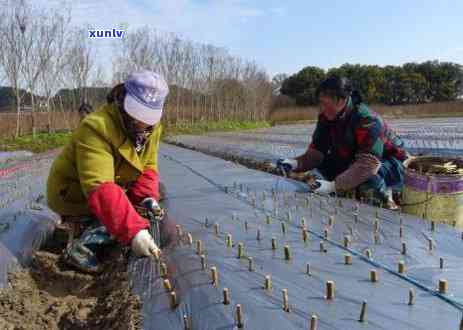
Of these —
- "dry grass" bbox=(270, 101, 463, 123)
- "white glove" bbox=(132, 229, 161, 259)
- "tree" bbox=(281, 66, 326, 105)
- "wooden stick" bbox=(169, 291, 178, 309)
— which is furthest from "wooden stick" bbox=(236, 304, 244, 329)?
"tree" bbox=(281, 66, 326, 105)

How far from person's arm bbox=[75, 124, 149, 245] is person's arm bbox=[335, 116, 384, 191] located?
1.97 m

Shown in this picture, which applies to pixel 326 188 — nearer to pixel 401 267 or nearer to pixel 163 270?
pixel 401 267

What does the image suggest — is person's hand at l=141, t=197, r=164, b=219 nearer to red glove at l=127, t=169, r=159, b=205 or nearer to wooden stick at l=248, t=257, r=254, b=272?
red glove at l=127, t=169, r=159, b=205

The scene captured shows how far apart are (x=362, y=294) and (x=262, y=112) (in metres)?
36.4

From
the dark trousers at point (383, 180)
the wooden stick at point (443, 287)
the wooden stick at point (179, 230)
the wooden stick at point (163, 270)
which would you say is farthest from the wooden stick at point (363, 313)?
the dark trousers at point (383, 180)

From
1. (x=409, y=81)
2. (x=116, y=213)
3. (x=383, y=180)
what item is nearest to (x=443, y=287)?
(x=116, y=213)

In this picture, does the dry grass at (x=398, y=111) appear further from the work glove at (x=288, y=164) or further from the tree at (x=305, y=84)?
the work glove at (x=288, y=164)

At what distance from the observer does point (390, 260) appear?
1.97 m

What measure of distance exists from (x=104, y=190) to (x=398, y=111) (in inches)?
1304

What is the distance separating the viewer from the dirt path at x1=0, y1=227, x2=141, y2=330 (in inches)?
68.1

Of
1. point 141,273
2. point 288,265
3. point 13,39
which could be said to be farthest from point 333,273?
point 13,39

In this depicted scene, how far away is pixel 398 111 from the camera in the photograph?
103ft

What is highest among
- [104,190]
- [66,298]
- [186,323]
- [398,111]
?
[398,111]

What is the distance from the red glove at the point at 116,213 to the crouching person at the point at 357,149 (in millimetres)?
1940
